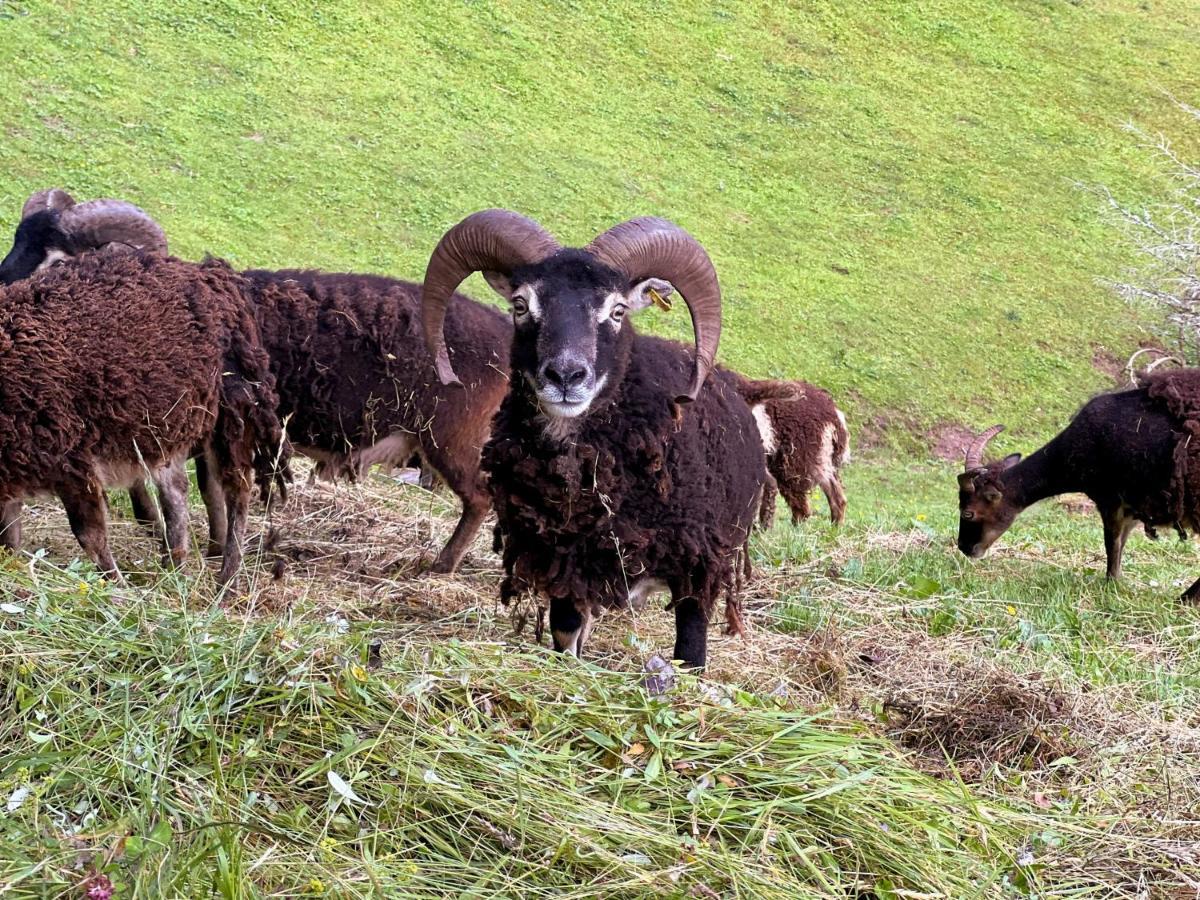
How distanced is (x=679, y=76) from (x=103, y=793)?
27370 mm

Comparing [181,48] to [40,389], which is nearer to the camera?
[40,389]

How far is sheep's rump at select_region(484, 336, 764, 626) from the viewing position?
20.7ft

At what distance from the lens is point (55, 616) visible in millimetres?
5199

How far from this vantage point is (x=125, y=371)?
7578 mm

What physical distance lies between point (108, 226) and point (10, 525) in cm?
326

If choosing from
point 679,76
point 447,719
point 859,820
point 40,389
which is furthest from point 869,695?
point 679,76

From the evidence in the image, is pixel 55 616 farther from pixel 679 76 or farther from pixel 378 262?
pixel 679 76

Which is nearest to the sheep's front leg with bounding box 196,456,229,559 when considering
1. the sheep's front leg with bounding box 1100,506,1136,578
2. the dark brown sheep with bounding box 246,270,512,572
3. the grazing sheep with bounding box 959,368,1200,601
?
the dark brown sheep with bounding box 246,270,512,572

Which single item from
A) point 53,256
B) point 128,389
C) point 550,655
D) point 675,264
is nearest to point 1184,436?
point 675,264

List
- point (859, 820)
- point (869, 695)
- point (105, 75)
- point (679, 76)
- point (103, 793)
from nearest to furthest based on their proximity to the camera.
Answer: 1. point (103, 793)
2. point (859, 820)
3. point (869, 695)
4. point (105, 75)
5. point (679, 76)

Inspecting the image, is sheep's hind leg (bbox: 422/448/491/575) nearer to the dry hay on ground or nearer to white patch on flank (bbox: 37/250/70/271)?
the dry hay on ground

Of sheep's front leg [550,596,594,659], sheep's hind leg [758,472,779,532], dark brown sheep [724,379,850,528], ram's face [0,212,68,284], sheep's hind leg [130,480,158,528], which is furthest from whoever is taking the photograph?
dark brown sheep [724,379,850,528]

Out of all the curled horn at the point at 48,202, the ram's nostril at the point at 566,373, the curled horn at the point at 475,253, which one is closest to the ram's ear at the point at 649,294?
the curled horn at the point at 475,253

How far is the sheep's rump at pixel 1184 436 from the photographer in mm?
9445
